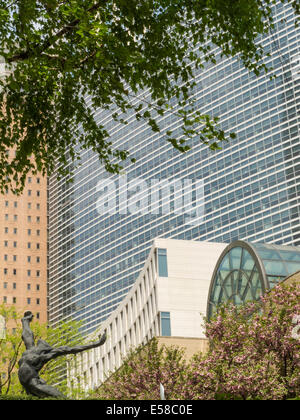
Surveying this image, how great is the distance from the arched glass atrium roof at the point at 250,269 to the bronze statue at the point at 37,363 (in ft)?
65.6

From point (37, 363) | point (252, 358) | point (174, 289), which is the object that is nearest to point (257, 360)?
point (252, 358)

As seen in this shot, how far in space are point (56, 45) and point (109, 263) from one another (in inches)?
5801

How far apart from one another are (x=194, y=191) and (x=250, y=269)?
105 m

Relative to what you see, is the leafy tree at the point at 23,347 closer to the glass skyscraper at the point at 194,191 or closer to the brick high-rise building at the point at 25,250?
the glass skyscraper at the point at 194,191

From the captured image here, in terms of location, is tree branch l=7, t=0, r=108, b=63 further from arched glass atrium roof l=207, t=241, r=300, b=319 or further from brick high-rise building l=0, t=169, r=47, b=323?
→ brick high-rise building l=0, t=169, r=47, b=323

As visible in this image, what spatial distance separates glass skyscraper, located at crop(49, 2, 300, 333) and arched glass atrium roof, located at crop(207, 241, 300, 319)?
80049mm

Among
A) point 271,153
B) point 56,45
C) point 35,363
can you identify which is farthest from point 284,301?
point 271,153

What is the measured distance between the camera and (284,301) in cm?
2447

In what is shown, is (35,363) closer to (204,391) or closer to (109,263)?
(204,391)

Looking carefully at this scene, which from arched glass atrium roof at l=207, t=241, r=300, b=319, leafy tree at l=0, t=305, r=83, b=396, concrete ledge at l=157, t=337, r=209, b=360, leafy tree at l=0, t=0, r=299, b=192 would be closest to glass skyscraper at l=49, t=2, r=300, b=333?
concrete ledge at l=157, t=337, r=209, b=360

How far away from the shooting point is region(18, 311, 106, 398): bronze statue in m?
15.3

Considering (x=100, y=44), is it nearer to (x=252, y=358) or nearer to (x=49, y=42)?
(x=49, y=42)

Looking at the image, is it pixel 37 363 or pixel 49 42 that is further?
pixel 37 363

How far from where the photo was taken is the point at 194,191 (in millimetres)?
143000
